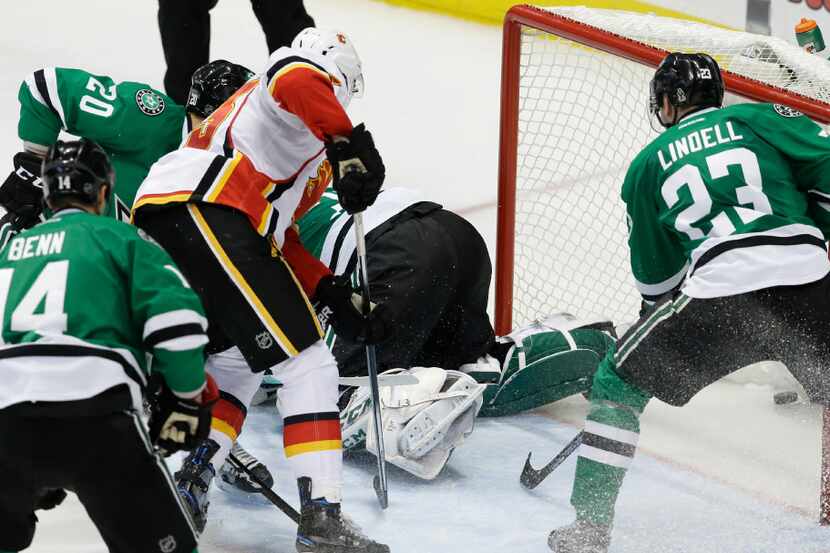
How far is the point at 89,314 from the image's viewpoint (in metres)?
1.78

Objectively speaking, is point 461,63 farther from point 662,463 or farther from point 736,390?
point 662,463

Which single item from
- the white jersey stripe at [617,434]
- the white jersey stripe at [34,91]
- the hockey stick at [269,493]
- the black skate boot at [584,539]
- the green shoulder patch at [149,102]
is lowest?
the black skate boot at [584,539]

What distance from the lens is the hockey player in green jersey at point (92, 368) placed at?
1761mm

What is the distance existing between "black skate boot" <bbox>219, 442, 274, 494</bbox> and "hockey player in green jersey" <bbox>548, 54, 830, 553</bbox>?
2.00 ft

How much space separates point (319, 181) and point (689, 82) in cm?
78

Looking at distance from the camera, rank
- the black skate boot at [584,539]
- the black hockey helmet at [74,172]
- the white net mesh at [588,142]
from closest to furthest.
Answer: the black hockey helmet at [74,172] → the black skate boot at [584,539] → the white net mesh at [588,142]

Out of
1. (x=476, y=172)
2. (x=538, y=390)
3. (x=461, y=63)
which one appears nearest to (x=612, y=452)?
(x=538, y=390)

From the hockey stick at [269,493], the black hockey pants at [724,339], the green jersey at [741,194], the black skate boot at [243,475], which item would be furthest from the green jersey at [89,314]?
the green jersey at [741,194]

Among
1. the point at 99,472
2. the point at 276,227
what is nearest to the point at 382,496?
the point at 276,227

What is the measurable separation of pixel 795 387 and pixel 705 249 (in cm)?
118

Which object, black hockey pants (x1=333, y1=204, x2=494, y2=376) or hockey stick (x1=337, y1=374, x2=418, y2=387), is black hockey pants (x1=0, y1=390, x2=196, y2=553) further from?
black hockey pants (x1=333, y1=204, x2=494, y2=376)

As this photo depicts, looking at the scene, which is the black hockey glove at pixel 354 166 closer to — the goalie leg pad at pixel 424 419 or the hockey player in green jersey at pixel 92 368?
the hockey player in green jersey at pixel 92 368

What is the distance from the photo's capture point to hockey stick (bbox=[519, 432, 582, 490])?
2791 millimetres

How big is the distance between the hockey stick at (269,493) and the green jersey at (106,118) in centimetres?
68
